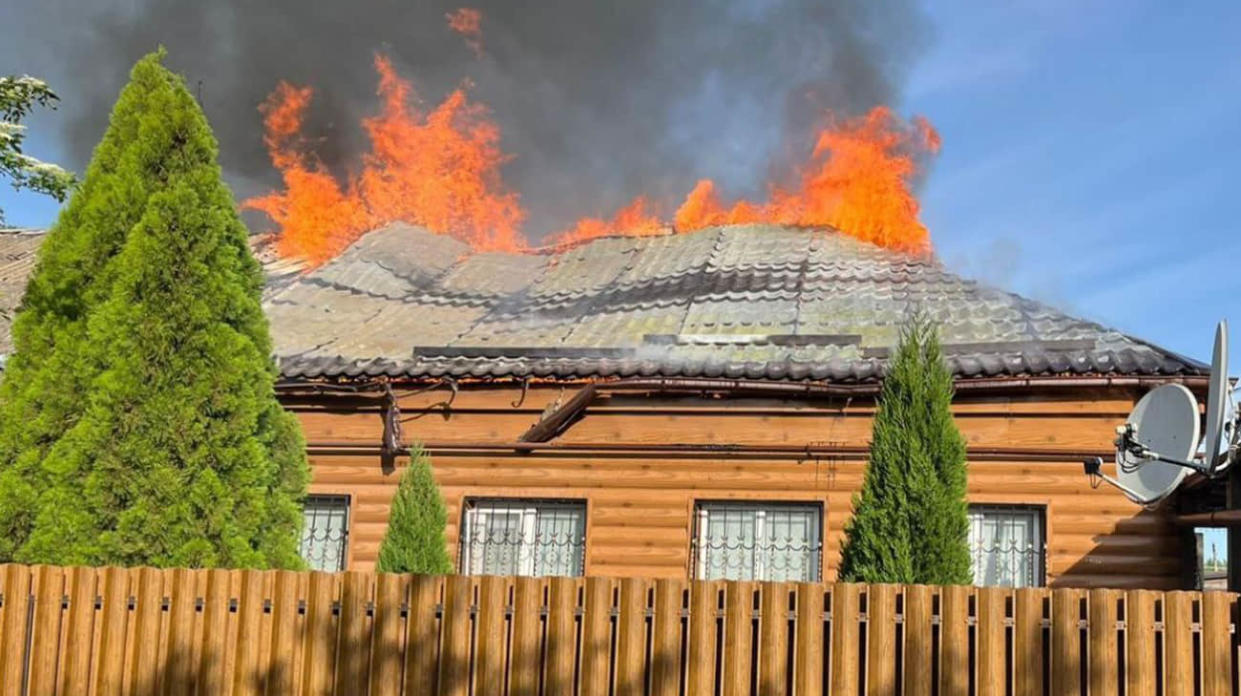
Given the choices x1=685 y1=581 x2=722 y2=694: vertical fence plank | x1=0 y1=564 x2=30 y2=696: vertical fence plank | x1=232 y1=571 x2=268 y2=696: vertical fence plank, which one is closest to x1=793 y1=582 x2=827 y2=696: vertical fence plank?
x1=685 y1=581 x2=722 y2=694: vertical fence plank

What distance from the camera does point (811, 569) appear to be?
1288cm

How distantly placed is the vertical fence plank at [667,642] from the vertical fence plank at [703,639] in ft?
0.22

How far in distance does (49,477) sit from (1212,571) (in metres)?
26.2

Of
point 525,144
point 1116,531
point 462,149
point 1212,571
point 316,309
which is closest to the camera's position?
point 1116,531

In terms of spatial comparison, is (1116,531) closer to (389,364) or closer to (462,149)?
(389,364)

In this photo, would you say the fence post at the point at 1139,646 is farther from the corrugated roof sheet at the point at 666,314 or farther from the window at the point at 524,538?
the window at the point at 524,538

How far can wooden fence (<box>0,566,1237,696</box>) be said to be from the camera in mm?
6453

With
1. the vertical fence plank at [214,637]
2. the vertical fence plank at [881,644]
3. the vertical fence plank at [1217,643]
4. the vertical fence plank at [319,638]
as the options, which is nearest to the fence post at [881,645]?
the vertical fence plank at [881,644]

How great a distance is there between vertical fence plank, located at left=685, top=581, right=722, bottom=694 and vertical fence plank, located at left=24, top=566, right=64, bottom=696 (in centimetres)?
398

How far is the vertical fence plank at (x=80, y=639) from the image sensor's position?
7.68m

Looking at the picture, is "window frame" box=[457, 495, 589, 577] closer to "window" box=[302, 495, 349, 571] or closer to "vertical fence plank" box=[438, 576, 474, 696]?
"window" box=[302, 495, 349, 571]

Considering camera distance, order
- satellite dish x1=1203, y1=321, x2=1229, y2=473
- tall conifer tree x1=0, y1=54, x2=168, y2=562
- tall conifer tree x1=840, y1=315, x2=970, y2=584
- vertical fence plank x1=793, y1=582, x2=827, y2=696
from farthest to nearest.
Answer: tall conifer tree x1=840, y1=315, x2=970, y2=584 → tall conifer tree x1=0, y1=54, x2=168, y2=562 → satellite dish x1=1203, y1=321, x2=1229, y2=473 → vertical fence plank x1=793, y1=582, x2=827, y2=696

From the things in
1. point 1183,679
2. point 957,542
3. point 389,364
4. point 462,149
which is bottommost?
point 1183,679


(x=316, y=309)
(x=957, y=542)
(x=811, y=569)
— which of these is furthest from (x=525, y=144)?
(x=957, y=542)
